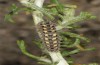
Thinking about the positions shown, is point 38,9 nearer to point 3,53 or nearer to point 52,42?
point 52,42

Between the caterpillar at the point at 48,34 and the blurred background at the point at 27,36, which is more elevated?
the blurred background at the point at 27,36

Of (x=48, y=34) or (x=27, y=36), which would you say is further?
(x=27, y=36)

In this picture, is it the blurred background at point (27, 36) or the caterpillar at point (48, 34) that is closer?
the caterpillar at point (48, 34)

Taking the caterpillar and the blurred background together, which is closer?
the caterpillar

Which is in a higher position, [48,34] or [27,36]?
[27,36]

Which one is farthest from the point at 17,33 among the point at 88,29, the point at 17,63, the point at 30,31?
the point at 88,29
